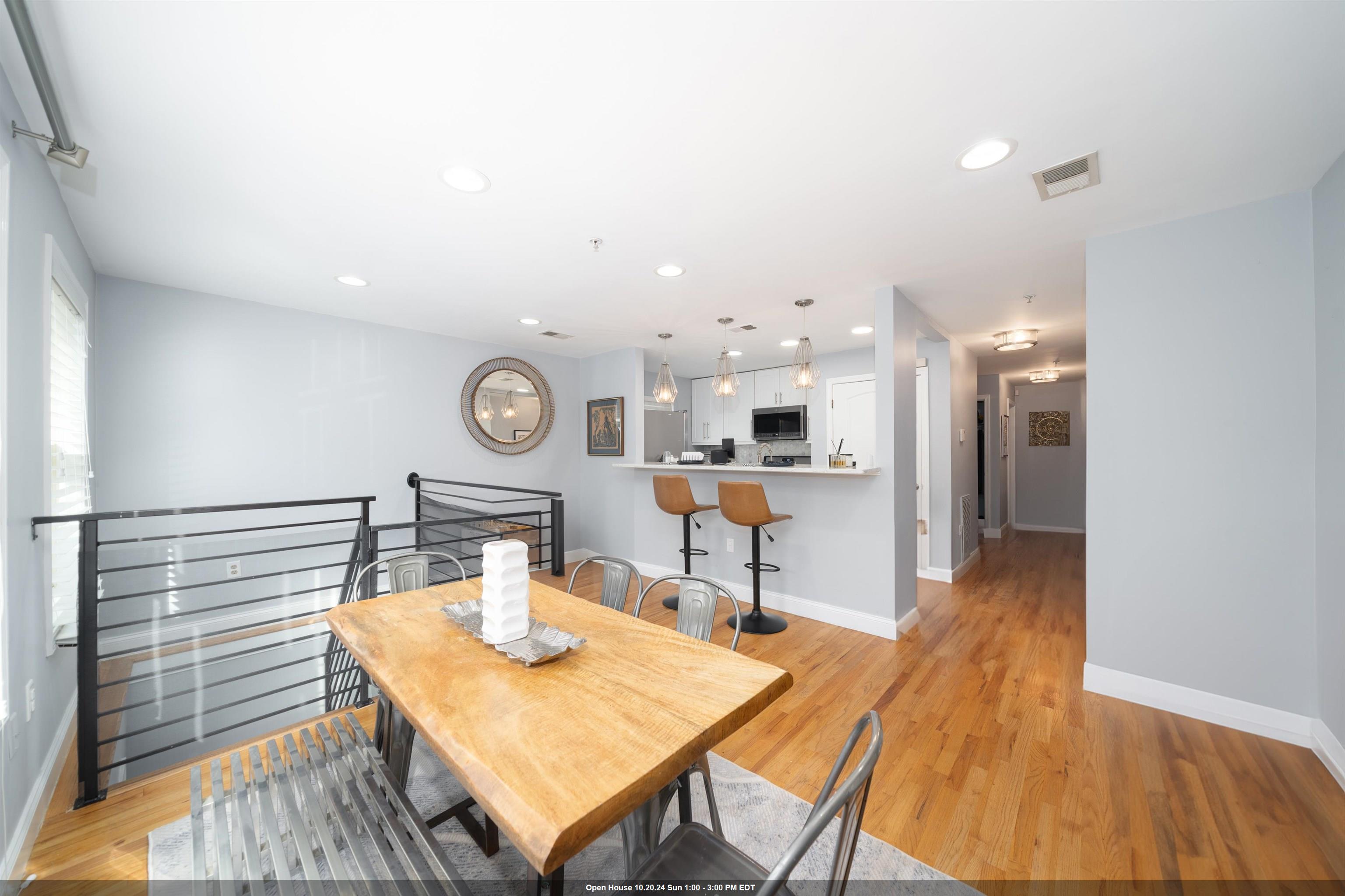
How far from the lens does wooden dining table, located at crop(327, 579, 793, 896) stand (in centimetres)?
81

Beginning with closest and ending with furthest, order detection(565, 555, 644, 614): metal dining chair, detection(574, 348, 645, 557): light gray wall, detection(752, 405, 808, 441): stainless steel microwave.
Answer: detection(565, 555, 644, 614): metal dining chair
detection(574, 348, 645, 557): light gray wall
detection(752, 405, 808, 441): stainless steel microwave

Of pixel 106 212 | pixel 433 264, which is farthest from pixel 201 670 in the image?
pixel 433 264

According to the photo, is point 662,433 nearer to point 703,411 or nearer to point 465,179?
point 703,411

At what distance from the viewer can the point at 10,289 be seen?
1568 mm

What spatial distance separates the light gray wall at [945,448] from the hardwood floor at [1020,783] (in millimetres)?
1723

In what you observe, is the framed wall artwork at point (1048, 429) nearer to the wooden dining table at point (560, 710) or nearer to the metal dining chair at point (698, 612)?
the metal dining chair at point (698, 612)

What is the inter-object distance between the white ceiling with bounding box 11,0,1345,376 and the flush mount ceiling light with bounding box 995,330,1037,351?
66.7 inches

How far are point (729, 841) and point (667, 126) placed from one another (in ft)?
7.69

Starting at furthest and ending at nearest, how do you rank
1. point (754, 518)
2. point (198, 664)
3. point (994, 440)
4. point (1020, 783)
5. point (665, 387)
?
1. point (994, 440)
2. point (665, 387)
3. point (754, 518)
4. point (198, 664)
5. point (1020, 783)

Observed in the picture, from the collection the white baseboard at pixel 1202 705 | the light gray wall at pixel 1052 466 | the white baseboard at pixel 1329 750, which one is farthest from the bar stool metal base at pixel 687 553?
the light gray wall at pixel 1052 466

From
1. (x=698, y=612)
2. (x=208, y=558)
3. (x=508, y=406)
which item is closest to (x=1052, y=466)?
(x=508, y=406)

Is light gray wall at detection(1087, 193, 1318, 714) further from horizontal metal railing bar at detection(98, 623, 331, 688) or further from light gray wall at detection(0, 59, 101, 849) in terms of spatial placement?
light gray wall at detection(0, 59, 101, 849)

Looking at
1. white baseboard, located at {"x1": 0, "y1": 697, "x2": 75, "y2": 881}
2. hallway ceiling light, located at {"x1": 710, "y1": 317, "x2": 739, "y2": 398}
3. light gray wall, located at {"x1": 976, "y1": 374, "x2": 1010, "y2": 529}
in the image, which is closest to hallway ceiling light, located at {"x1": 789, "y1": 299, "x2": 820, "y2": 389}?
hallway ceiling light, located at {"x1": 710, "y1": 317, "x2": 739, "y2": 398}

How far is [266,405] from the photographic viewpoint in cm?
364
